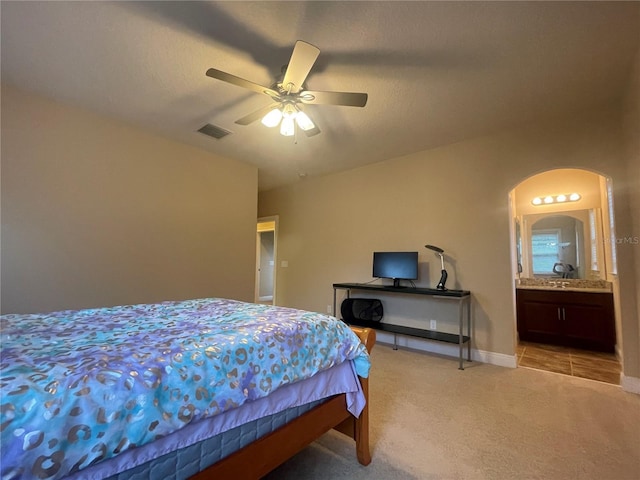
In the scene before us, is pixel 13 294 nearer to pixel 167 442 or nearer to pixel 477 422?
pixel 167 442

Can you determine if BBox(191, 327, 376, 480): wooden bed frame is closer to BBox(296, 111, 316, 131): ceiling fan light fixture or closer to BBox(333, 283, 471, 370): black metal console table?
BBox(296, 111, 316, 131): ceiling fan light fixture

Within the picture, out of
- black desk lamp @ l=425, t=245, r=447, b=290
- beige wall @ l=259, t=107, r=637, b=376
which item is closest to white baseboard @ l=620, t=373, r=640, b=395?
beige wall @ l=259, t=107, r=637, b=376

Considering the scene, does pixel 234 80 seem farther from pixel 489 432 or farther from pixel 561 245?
pixel 561 245

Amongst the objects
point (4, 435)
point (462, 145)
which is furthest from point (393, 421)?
point (462, 145)

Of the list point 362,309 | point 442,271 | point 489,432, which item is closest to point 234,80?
point 489,432

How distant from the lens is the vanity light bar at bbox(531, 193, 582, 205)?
4035 millimetres

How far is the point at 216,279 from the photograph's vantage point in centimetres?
383

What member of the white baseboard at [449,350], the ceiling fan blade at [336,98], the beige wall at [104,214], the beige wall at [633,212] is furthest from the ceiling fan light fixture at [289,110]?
the white baseboard at [449,350]

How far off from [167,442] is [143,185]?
3.01 m

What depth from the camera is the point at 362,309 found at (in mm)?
4090

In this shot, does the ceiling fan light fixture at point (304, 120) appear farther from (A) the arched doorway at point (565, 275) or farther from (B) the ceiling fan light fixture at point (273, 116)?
(A) the arched doorway at point (565, 275)

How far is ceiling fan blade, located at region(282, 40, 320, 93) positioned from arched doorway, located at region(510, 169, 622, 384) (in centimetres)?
294

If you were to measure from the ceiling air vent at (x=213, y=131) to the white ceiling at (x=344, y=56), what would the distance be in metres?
0.09

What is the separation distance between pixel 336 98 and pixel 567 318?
3.95m
